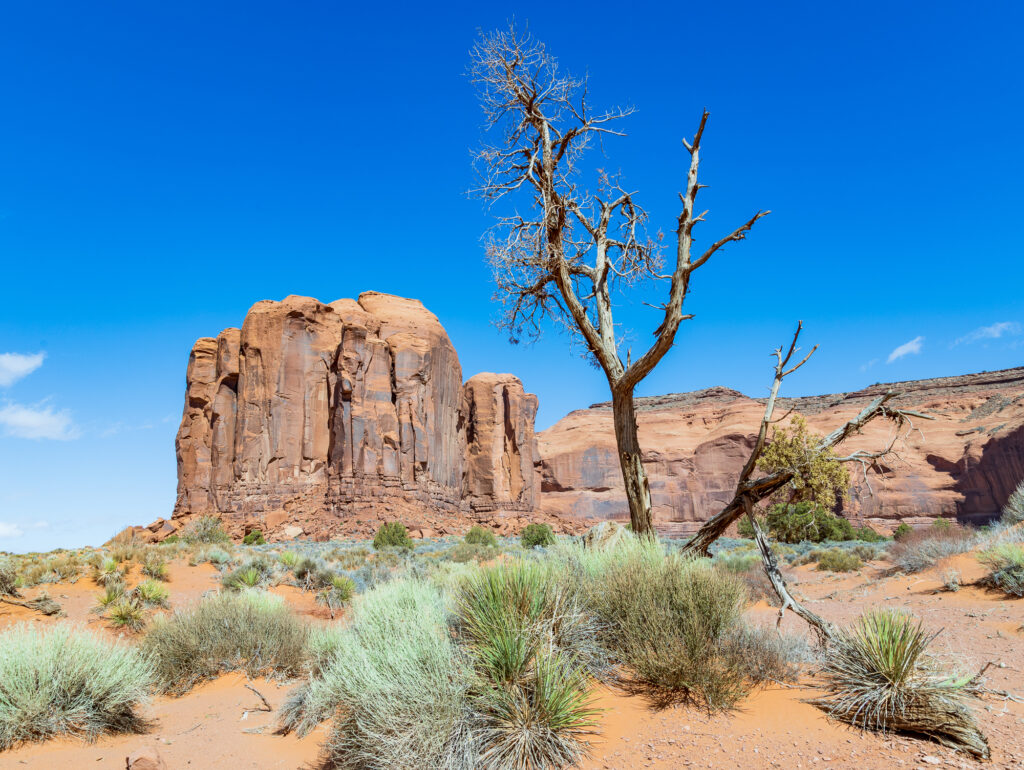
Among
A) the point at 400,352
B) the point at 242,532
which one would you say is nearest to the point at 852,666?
the point at 242,532

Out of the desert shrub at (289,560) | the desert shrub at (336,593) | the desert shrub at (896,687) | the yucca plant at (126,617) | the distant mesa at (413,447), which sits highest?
the distant mesa at (413,447)

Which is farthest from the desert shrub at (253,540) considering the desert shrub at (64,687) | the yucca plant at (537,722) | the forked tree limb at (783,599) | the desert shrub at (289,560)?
the yucca plant at (537,722)

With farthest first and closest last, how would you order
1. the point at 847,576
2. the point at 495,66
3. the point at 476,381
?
the point at 476,381
the point at 847,576
the point at 495,66

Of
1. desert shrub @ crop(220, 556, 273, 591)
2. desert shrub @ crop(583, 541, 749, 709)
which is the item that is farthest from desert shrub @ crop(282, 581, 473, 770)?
desert shrub @ crop(220, 556, 273, 591)

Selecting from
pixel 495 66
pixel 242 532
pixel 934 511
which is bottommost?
pixel 934 511

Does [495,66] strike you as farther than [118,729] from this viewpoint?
Yes

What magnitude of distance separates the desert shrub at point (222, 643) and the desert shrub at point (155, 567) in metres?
7.42

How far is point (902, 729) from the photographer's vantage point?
11.7 ft

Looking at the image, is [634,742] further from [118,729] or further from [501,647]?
[118,729]

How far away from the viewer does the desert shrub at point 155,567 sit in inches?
579

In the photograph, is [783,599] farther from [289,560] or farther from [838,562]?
[289,560]

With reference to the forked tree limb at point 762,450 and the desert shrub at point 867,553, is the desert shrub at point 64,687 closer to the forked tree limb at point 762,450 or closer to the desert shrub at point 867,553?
the forked tree limb at point 762,450

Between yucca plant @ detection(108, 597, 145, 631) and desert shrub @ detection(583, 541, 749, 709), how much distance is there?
10355mm

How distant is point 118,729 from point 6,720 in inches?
37.6
